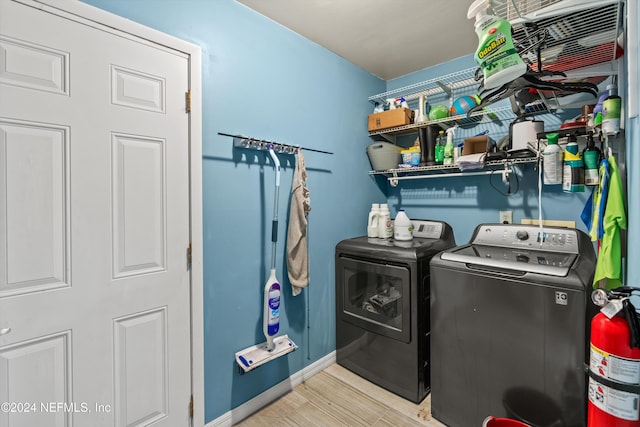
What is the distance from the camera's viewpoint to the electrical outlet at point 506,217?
2.12m

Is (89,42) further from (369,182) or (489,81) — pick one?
(369,182)

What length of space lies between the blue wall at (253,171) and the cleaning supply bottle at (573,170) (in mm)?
1425

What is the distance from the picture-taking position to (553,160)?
5.00ft

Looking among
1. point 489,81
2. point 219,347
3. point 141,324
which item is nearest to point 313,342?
point 219,347

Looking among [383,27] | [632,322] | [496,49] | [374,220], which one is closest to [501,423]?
[632,322]

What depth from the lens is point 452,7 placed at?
5.67 feet

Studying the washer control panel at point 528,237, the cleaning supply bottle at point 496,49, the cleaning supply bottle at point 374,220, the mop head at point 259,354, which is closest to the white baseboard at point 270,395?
the mop head at point 259,354

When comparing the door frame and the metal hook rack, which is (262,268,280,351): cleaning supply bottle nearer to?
the door frame

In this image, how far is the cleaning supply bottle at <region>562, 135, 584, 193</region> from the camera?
1409mm

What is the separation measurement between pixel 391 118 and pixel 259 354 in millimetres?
2012

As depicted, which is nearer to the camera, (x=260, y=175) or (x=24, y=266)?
(x=24, y=266)

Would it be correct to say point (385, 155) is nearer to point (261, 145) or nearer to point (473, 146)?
point (473, 146)

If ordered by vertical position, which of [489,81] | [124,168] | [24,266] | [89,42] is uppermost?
[89,42]

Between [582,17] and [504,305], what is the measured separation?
1.25 m
